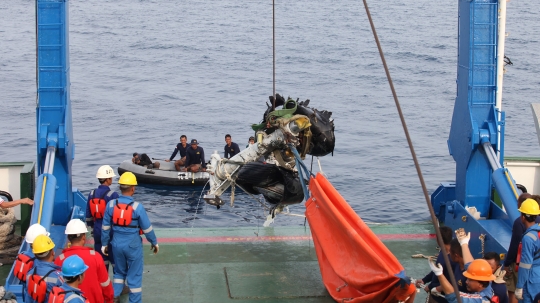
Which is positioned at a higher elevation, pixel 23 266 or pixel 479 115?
pixel 479 115

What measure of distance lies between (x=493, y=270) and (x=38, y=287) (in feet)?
12.0

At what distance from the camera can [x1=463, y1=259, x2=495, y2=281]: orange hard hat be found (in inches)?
219

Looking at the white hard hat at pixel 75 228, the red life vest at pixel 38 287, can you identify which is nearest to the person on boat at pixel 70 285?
the red life vest at pixel 38 287

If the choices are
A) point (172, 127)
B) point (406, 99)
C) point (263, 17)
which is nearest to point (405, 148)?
point (406, 99)

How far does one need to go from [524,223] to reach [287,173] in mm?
3031

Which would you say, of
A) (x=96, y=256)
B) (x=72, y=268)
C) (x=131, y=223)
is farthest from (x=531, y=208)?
(x=72, y=268)

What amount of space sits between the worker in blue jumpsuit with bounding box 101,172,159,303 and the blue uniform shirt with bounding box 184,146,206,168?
11778mm

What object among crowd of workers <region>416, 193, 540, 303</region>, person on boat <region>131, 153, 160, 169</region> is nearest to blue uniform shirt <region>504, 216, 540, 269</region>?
crowd of workers <region>416, 193, 540, 303</region>

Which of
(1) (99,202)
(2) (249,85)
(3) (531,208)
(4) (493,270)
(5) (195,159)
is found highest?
(2) (249,85)

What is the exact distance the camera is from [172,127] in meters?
30.9

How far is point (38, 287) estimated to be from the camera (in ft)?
19.3

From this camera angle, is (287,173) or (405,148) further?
(405,148)

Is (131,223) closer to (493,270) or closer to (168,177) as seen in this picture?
(493,270)

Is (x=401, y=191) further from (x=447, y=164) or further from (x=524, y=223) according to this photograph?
(x=524, y=223)
